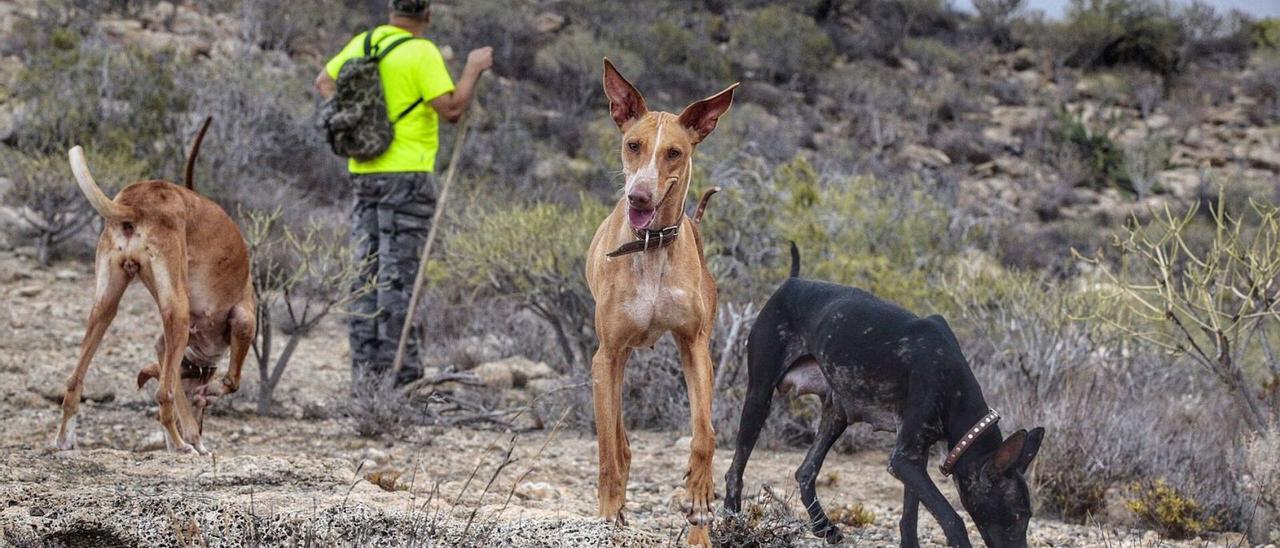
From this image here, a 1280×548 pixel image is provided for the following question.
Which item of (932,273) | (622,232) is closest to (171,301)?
(622,232)

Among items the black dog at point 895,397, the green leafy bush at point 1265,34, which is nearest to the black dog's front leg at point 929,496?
the black dog at point 895,397

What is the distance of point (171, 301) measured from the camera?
5508mm

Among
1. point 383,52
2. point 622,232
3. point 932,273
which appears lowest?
point 932,273

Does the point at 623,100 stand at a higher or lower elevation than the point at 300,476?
higher

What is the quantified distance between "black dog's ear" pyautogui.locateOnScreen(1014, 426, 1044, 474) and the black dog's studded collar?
1407mm

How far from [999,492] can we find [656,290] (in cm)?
137

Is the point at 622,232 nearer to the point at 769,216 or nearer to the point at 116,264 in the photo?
the point at 116,264

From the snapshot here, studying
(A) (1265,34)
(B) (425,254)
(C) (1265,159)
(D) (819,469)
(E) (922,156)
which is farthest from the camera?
(A) (1265,34)

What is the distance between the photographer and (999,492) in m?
4.12

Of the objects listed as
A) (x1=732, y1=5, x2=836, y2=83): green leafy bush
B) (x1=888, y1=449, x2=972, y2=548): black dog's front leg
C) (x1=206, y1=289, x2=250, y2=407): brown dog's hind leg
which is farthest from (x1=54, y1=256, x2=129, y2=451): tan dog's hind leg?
(x1=732, y1=5, x2=836, y2=83): green leafy bush

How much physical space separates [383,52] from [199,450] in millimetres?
3121

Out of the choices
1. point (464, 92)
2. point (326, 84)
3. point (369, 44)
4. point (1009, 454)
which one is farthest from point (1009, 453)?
point (326, 84)

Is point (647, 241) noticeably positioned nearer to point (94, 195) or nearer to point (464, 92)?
point (94, 195)

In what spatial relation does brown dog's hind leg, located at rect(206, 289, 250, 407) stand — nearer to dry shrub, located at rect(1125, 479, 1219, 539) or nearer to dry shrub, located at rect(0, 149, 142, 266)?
dry shrub, located at rect(1125, 479, 1219, 539)
